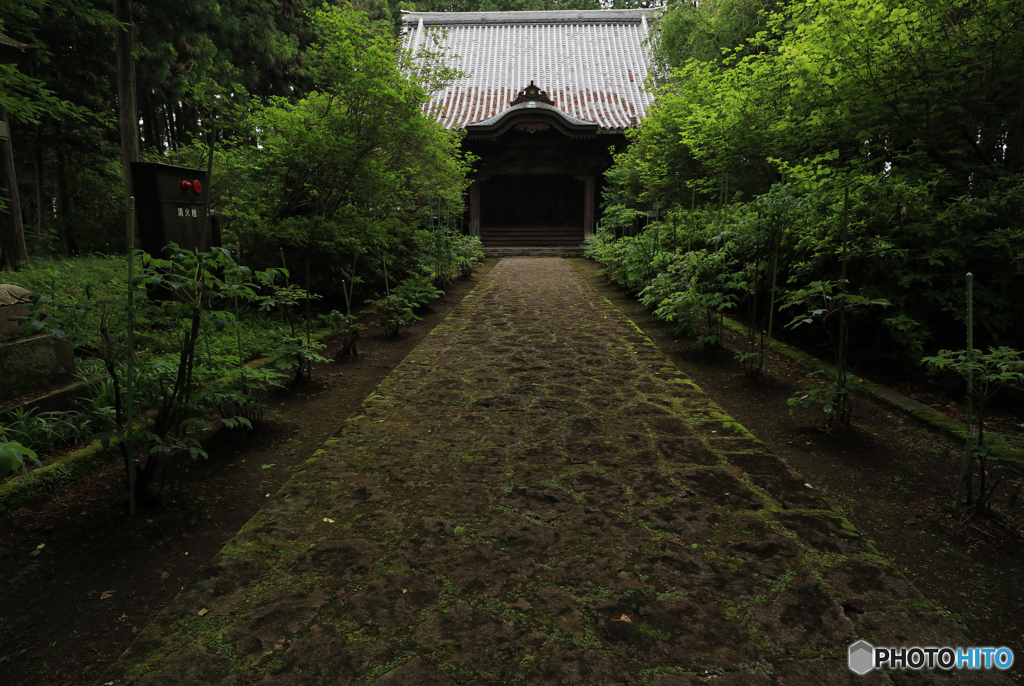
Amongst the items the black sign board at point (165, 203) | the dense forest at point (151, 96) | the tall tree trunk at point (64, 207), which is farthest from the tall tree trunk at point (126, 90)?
the tall tree trunk at point (64, 207)

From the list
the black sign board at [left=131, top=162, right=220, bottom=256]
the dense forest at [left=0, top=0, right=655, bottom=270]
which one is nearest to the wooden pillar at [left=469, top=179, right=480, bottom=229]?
the dense forest at [left=0, top=0, right=655, bottom=270]

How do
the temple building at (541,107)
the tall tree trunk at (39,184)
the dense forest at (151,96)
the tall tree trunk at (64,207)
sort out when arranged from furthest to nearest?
the temple building at (541,107) < the tall tree trunk at (64,207) < the tall tree trunk at (39,184) < the dense forest at (151,96)

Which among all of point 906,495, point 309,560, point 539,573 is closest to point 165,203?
point 309,560

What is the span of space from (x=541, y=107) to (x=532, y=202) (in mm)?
4816

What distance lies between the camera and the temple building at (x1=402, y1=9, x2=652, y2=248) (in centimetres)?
1783

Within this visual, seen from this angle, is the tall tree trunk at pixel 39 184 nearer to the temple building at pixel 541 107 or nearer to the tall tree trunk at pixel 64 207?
the tall tree trunk at pixel 64 207

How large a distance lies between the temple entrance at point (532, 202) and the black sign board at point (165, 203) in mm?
15081

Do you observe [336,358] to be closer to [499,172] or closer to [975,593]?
[975,593]

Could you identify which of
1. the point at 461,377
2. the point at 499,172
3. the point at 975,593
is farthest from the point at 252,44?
the point at 975,593

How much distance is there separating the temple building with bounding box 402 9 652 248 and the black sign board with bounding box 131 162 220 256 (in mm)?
11838

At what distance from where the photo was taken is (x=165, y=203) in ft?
17.2

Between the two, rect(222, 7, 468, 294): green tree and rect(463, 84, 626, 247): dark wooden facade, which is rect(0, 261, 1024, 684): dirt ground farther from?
rect(463, 84, 626, 247): dark wooden facade

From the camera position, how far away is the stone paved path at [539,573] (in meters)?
1.67

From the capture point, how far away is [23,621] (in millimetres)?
1844
